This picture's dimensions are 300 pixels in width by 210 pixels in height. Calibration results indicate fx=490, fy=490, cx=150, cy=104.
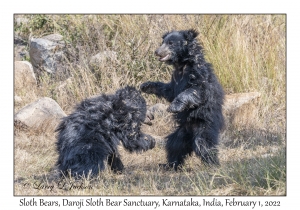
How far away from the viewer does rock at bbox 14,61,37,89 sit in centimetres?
1041

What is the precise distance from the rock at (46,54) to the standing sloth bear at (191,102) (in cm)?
443

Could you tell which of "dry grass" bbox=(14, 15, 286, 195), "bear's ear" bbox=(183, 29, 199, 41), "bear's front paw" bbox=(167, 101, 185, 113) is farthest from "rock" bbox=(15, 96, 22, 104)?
"bear's front paw" bbox=(167, 101, 185, 113)

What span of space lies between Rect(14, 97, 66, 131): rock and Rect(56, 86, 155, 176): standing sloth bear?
2.08 meters

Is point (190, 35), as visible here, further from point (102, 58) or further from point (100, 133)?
point (102, 58)

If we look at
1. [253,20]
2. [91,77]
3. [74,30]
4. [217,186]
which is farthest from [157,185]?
[74,30]

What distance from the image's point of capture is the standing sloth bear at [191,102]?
6.75 metres

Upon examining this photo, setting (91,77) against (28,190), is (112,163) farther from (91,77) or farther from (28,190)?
(91,77)

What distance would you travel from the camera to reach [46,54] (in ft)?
36.5

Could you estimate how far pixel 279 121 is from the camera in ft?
29.3

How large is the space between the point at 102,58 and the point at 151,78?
1.14 metres

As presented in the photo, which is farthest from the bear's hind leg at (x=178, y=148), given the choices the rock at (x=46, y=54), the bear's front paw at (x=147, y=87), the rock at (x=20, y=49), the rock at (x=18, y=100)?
the rock at (x=20, y=49)
